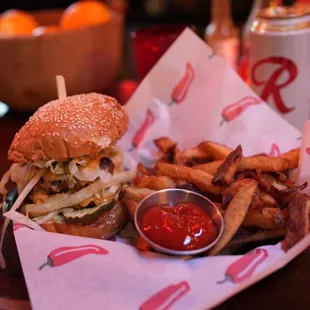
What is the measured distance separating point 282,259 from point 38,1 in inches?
234

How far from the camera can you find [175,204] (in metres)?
1.23

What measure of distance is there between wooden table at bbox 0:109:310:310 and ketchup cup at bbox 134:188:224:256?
0.47 ft

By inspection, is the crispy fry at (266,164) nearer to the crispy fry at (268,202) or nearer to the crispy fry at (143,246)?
the crispy fry at (268,202)

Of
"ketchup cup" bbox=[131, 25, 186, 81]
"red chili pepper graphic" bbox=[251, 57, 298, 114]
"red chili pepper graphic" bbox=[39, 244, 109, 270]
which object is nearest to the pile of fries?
"red chili pepper graphic" bbox=[39, 244, 109, 270]

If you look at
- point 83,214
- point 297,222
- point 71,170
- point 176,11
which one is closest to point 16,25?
point 71,170

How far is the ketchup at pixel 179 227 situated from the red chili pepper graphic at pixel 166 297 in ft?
0.35

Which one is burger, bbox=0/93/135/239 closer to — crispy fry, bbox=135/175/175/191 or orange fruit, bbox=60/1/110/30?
crispy fry, bbox=135/175/175/191

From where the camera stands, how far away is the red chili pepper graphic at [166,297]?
944 mm

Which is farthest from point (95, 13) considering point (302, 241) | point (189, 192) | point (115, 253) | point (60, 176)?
point (302, 241)

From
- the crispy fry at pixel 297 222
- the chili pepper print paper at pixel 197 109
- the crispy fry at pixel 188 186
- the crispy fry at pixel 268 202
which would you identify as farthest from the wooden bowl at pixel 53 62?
the crispy fry at pixel 297 222

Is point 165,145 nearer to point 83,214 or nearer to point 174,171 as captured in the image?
point 174,171

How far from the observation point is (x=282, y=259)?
0.99m

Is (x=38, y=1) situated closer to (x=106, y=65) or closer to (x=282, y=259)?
(x=106, y=65)

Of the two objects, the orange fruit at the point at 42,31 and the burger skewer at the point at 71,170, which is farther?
the orange fruit at the point at 42,31
